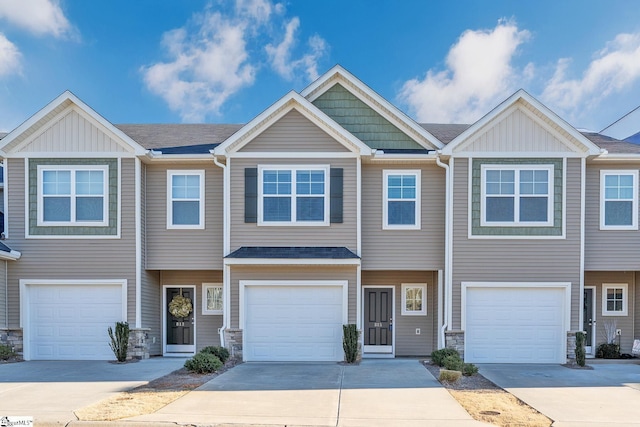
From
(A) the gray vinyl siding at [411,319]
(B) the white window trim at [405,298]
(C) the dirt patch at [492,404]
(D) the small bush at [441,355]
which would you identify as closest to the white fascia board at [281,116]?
(A) the gray vinyl siding at [411,319]

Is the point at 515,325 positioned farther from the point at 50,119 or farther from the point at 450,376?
the point at 50,119

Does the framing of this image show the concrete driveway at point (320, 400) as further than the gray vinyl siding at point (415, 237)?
No

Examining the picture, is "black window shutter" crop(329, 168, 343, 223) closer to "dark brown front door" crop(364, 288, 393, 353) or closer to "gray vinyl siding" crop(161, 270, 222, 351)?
"dark brown front door" crop(364, 288, 393, 353)

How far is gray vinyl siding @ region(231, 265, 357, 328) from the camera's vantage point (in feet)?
42.1

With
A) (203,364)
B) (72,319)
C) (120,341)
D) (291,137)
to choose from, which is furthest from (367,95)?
(72,319)

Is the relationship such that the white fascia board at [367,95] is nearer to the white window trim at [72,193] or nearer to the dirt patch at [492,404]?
the white window trim at [72,193]

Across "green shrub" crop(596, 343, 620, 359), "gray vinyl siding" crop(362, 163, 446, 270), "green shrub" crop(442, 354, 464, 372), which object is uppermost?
"gray vinyl siding" crop(362, 163, 446, 270)

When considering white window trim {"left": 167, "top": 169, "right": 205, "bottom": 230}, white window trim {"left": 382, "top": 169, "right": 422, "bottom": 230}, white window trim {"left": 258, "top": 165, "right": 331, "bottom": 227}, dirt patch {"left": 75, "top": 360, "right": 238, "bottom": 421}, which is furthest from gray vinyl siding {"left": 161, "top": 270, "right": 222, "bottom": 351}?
white window trim {"left": 382, "top": 169, "right": 422, "bottom": 230}

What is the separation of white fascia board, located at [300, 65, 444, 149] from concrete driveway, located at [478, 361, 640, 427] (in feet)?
20.8

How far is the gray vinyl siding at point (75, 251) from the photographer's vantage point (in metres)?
13.0

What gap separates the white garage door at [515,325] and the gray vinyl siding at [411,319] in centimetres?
159

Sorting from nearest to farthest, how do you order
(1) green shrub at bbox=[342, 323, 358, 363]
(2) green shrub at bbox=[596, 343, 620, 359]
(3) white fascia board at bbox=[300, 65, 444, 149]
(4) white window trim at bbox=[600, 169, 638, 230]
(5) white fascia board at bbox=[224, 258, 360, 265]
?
(1) green shrub at bbox=[342, 323, 358, 363] → (5) white fascia board at bbox=[224, 258, 360, 265] → (4) white window trim at bbox=[600, 169, 638, 230] → (3) white fascia board at bbox=[300, 65, 444, 149] → (2) green shrub at bbox=[596, 343, 620, 359]

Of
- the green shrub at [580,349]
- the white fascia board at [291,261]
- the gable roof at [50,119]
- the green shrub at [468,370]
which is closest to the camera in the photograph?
the green shrub at [468,370]

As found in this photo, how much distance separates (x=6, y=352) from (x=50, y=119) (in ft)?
20.1
